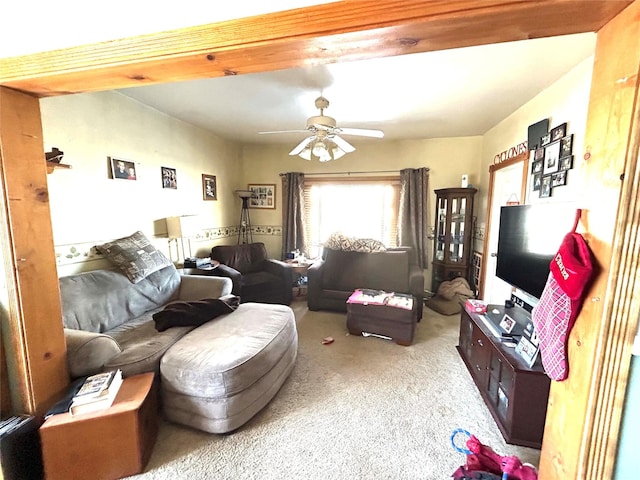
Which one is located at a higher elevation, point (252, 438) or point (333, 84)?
point (333, 84)

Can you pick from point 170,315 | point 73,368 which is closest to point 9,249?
point 73,368

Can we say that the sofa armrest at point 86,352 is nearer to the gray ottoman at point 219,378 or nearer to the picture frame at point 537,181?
the gray ottoman at point 219,378

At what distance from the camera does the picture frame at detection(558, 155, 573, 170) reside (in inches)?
77.2

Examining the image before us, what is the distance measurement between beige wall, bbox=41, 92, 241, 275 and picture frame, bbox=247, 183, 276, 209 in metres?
1.06

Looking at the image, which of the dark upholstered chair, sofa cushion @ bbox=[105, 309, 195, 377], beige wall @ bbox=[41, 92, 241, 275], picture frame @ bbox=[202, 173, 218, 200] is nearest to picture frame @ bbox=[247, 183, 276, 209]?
picture frame @ bbox=[202, 173, 218, 200]

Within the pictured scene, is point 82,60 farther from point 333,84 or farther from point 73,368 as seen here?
point 333,84

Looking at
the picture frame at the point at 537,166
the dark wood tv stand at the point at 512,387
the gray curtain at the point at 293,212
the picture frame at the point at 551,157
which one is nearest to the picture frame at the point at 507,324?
the dark wood tv stand at the point at 512,387

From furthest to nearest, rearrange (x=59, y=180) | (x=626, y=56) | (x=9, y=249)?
(x=59, y=180)
(x=9, y=249)
(x=626, y=56)

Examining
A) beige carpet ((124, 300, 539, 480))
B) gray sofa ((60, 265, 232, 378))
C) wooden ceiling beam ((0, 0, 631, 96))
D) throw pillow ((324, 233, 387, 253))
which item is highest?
wooden ceiling beam ((0, 0, 631, 96))

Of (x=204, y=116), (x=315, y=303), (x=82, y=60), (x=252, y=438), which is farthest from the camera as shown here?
(x=315, y=303)

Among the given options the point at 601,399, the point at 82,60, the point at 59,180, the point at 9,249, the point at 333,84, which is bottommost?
the point at 601,399

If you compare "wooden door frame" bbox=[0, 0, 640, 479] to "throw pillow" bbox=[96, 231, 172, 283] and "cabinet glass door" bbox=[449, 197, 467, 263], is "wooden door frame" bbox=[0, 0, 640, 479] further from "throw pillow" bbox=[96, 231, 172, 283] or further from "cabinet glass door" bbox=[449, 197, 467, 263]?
"cabinet glass door" bbox=[449, 197, 467, 263]

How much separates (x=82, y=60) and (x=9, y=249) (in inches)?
33.2

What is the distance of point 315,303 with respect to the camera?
11.4 feet
